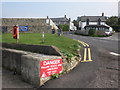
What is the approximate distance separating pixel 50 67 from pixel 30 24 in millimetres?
28528

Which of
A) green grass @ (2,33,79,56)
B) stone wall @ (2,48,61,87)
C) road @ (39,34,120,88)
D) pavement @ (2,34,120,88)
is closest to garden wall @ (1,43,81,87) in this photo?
stone wall @ (2,48,61,87)

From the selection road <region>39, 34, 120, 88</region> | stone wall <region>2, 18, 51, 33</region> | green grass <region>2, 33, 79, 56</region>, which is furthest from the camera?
stone wall <region>2, 18, 51, 33</region>

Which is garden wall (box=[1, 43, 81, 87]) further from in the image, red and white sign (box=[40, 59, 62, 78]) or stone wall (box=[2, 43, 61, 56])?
red and white sign (box=[40, 59, 62, 78])

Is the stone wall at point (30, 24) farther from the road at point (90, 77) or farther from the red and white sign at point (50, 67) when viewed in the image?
the red and white sign at point (50, 67)

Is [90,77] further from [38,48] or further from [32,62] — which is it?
[38,48]

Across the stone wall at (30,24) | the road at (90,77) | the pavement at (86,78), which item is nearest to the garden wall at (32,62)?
the pavement at (86,78)

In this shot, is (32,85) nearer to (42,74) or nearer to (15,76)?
(42,74)

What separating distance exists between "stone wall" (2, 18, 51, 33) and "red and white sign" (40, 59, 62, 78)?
26980mm

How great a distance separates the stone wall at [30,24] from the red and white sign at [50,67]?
2698cm

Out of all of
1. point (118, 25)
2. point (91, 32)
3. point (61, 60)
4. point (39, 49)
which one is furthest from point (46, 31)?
point (118, 25)

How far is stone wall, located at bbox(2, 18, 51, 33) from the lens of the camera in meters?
32.7

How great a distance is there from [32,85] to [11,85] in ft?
3.82

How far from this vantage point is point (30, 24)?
1310 inches

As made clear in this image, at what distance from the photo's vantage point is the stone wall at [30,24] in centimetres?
3269
